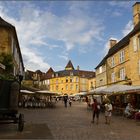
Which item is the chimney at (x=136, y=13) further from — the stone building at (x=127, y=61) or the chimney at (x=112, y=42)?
the chimney at (x=112, y=42)

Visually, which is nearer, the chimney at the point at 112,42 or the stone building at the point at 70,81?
the chimney at the point at 112,42

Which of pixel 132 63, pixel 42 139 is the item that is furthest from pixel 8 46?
pixel 42 139

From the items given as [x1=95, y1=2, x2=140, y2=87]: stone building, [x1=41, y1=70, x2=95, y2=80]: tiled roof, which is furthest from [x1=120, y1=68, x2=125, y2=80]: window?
[x1=41, y1=70, x2=95, y2=80]: tiled roof

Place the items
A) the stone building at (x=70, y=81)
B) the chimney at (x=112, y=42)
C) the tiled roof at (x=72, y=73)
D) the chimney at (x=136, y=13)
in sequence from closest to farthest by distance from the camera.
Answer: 1. the chimney at (x=136, y=13)
2. the chimney at (x=112, y=42)
3. the stone building at (x=70, y=81)
4. the tiled roof at (x=72, y=73)

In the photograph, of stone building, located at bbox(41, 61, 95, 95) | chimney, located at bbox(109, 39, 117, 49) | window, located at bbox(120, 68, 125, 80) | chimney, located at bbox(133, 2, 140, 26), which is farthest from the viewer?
stone building, located at bbox(41, 61, 95, 95)

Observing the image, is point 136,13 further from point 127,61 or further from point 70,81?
point 70,81

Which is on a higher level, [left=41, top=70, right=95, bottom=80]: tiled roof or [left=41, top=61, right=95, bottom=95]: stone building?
[left=41, top=70, right=95, bottom=80]: tiled roof

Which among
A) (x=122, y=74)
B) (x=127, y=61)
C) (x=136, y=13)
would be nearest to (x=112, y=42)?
(x=122, y=74)

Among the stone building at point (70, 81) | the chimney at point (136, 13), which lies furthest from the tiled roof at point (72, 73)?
the chimney at point (136, 13)

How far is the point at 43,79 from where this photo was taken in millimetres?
141500

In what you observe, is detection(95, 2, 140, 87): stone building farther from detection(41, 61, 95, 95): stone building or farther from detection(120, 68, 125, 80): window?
detection(41, 61, 95, 95): stone building

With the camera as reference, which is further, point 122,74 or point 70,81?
point 70,81

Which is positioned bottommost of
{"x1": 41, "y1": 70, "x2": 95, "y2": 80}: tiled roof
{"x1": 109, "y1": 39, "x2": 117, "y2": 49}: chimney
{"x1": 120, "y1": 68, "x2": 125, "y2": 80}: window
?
{"x1": 120, "y1": 68, "x2": 125, "y2": 80}: window

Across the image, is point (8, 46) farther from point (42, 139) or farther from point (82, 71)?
point (82, 71)
